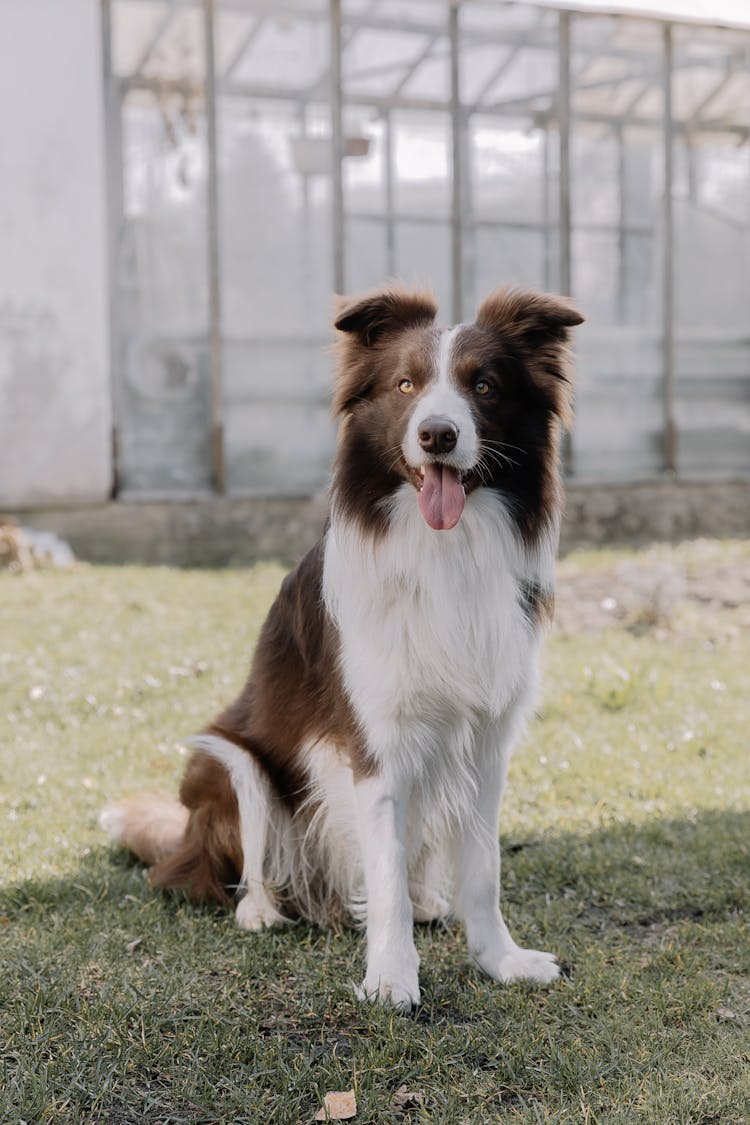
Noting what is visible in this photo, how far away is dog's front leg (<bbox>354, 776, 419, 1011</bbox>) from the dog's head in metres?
0.74

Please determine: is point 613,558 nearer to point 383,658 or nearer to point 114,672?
point 114,672

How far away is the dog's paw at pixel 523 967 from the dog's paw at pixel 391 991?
27 cm

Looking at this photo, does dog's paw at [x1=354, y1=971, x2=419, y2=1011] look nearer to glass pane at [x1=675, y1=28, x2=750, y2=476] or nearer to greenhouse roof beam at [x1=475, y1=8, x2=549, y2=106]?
greenhouse roof beam at [x1=475, y1=8, x2=549, y2=106]

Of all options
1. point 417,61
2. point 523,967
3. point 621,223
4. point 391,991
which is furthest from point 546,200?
point 391,991

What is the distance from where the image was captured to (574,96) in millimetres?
11258

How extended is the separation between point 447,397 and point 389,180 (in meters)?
8.08

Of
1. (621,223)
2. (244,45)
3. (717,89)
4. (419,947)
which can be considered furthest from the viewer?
(717,89)

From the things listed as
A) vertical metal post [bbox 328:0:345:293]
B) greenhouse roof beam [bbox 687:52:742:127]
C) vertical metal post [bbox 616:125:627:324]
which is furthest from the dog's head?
greenhouse roof beam [bbox 687:52:742:127]

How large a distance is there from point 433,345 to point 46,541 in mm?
6845

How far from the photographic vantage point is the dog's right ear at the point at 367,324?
10.9 ft

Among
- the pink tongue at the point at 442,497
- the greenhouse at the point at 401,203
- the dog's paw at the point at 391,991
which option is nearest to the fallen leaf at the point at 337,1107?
the dog's paw at the point at 391,991

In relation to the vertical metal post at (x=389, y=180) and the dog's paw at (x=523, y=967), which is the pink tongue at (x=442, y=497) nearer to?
the dog's paw at (x=523, y=967)

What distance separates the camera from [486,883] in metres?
3.48

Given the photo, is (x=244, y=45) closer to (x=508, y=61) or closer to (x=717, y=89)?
(x=508, y=61)
